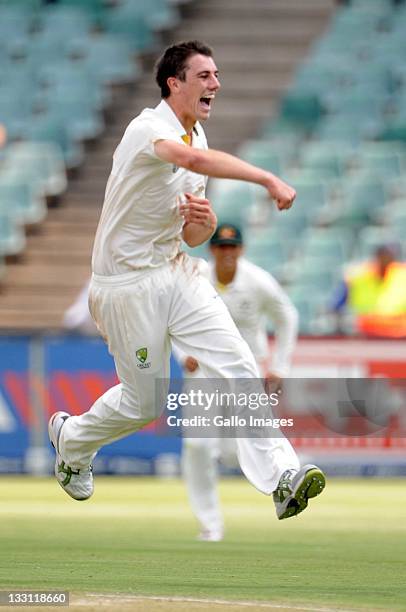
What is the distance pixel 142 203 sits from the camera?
8062 millimetres

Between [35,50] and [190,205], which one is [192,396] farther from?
[35,50]

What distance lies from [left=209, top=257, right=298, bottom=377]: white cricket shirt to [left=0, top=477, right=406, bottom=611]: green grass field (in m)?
1.24

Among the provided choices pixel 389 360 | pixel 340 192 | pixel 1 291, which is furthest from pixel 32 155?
pixel 389 360

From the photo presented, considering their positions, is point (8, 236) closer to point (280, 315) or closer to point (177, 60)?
point (280, 315)

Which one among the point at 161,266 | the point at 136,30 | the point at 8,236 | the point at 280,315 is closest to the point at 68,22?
the point at 136,30

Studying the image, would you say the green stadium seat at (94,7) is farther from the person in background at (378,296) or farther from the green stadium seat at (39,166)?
the person in background at (378,296)

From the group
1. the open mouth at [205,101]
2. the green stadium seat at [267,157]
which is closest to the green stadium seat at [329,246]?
the green stadium seat at [267,157]

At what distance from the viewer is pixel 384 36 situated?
21.7m

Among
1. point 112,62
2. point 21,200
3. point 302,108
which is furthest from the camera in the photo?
point 112,62

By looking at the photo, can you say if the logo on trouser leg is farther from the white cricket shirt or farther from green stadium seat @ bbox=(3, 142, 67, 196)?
green stadium seat @ bbox=(3, 142, 67, 196)

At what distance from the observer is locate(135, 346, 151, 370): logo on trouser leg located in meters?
8.12

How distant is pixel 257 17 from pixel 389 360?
31.2ft

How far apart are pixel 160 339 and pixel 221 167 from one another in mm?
1080

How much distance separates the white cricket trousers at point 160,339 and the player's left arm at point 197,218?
19 cm
